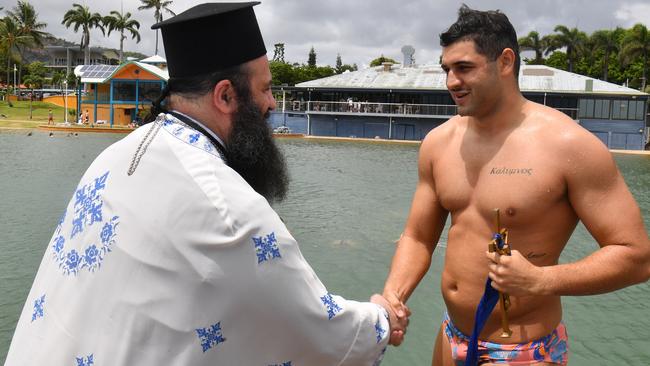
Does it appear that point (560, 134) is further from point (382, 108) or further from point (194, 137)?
point (382, 108)

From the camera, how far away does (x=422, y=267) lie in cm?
295

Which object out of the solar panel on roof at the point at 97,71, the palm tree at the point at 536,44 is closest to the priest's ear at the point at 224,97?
the solar panel on roof at the point at 97,71

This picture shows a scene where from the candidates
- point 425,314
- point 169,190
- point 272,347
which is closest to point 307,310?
point 272,347

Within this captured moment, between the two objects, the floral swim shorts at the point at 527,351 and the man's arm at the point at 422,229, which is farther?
the man's arm at the point at 422,229

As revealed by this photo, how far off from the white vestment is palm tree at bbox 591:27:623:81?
72.9 metres

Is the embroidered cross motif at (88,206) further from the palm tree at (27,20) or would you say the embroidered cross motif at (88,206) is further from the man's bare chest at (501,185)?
the palm tree at (27,20)

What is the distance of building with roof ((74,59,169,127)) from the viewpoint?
5378cm

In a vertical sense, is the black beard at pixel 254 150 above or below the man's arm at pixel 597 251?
above

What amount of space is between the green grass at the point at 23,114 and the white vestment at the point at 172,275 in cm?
5066

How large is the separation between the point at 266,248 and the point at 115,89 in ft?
188

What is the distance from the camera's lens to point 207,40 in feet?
6.32

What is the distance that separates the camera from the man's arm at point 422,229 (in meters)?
2.93

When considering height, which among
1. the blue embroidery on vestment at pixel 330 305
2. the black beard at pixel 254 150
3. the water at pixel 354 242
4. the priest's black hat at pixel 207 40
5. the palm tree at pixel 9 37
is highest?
the palm tree at pixel 9 37

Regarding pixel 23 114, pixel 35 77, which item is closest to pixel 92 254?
pixel 23 114
